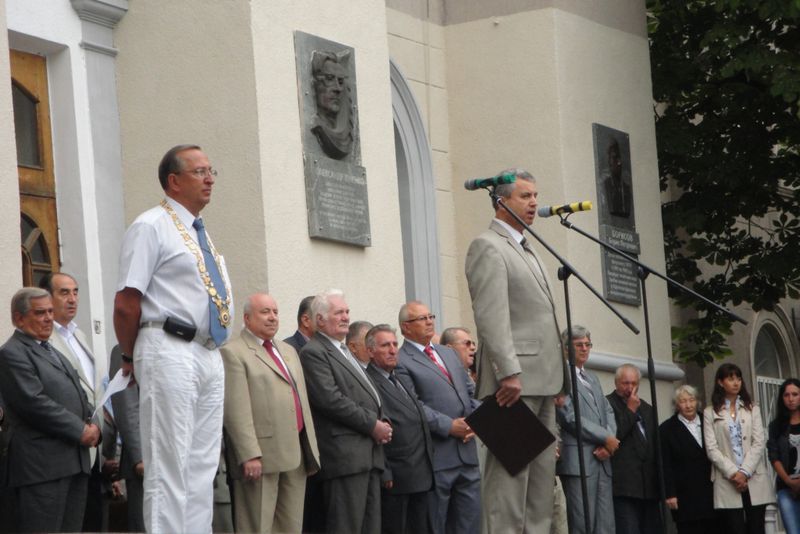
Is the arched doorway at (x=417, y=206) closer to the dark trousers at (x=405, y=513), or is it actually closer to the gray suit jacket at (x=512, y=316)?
the dark trousers at (x=405, y=513)

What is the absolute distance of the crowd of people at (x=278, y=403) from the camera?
7.89 m

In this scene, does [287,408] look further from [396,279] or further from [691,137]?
[691,137]

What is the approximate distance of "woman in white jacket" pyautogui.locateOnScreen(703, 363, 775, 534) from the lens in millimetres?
13938

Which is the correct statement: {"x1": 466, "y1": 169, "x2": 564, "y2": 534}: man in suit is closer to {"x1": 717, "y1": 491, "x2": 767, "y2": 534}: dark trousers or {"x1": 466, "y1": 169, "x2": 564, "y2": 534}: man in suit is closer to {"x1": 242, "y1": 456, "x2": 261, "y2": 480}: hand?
{"x1": 242, "y1": 456, "x2": 261, "y2": 480}: hand

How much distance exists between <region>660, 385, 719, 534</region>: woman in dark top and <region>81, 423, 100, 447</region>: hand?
616cm

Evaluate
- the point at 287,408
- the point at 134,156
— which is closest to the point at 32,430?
the point at 287,408

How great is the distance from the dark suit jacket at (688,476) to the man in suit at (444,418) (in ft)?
9.83

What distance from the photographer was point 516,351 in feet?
30.9

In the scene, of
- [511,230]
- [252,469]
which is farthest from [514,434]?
[252,469]

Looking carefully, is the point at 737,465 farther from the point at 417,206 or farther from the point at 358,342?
the point at 358,342

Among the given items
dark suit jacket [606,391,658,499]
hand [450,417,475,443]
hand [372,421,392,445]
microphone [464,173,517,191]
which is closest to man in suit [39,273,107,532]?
hand [372,421,392,445]

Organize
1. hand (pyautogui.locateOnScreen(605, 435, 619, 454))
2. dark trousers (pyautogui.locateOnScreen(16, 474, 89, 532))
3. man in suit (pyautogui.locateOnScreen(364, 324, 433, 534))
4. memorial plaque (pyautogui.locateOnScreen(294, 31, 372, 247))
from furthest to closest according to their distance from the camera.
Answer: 1. hand (pyautogui.locateOnScreen(605, 435, 619, 454))
2. memorial plaque (pyautogui.locateOnScreen(294, 31, 372, 247))
3. man in suit (pyautogui.locateOnScreen(364, 324, 433, 534))
4. dark trousers (pyautogui.locateOnScreen(16, 474, 89, 532))

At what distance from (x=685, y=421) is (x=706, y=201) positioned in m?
4.93

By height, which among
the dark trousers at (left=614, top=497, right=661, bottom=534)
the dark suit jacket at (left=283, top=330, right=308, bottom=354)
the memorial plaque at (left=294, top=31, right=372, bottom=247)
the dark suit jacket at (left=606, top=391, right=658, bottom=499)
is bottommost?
the dark trousers at (left=614, top=497, right=661, bottom=534)
